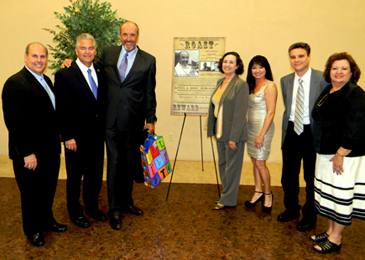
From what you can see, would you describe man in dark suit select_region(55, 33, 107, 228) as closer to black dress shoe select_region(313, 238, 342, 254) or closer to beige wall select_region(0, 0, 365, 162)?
black dress shoe select_region(313, 238, 342, 254)

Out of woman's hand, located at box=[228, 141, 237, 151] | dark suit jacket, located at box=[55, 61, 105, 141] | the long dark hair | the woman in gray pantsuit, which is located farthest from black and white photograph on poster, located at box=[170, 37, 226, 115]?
dark suit jacket, located at box=[55, 61, 105, 141]

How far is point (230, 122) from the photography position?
105 inches

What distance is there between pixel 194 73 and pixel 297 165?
2.39 meters

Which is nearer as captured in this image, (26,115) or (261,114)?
(26,115)

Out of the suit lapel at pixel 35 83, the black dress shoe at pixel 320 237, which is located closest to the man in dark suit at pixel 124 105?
the suit lapel at pixel 35 83

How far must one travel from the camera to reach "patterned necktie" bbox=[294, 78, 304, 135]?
238cm

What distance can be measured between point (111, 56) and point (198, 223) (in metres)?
1.76

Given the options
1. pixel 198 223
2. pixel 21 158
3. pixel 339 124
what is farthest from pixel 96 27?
pixel 339 124

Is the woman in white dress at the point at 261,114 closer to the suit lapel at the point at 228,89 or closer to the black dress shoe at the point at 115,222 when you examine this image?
the suit lapel at the point at 228,89

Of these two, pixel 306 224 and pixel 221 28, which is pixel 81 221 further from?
pixel 221 28

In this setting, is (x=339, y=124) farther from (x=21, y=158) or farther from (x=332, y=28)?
(x=332, y=28)

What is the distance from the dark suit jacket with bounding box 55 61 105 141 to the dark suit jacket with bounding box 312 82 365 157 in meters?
1.84

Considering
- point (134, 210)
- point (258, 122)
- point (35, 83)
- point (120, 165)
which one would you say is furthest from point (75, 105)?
point (258, 122)

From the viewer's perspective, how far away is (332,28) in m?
4.34
